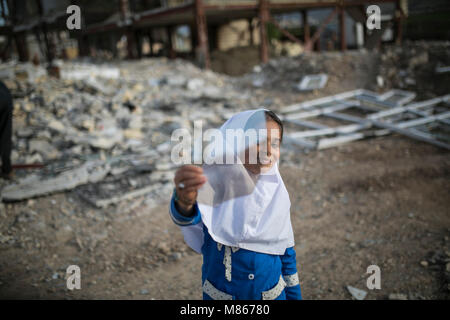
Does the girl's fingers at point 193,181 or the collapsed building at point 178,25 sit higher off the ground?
the collapsed building at point 178,25

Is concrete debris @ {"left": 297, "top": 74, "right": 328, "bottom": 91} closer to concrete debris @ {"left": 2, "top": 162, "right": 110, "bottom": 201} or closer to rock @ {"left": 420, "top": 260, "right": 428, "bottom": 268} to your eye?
→ concrete debris @ {"left": 2, "top": 162, "right": 110, "bottom": 201}

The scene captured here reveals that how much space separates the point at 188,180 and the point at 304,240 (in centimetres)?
302

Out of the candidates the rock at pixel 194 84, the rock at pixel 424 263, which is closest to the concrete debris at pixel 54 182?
the rock at pixel 424 263

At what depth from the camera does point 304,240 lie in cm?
387

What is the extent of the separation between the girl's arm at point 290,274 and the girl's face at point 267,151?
→ 52 cm

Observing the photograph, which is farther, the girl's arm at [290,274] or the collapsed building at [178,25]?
the collapsed building at [178,25]

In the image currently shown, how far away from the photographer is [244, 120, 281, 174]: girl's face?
144 centimetres

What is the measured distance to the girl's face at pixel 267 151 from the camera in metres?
1.44

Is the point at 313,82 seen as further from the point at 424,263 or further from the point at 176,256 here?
the point at 176,256

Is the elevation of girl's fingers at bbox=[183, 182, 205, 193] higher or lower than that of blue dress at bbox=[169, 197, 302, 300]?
higher

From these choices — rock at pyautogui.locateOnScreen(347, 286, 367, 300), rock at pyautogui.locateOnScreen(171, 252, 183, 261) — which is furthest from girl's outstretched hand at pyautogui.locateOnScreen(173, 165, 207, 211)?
rock at pyautogui.locateOnScreen(171, 252, 183, 261)

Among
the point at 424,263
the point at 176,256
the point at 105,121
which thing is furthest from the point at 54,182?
the point at 424,263

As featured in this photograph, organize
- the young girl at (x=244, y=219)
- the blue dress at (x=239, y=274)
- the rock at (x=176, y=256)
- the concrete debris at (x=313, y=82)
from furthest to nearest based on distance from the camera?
the concrete debris at (x=313, y=82) < the rock at (x=176, y=256) < the blue dress at (x=239, y=274) < the young girl at (x=244, y=219)

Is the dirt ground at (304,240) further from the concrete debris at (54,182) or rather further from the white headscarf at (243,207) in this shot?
the white headscarf at (243,207)
